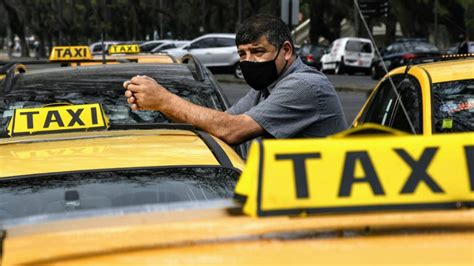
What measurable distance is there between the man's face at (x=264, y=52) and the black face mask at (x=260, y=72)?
2 cm

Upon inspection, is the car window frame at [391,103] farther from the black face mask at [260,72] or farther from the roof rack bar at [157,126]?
the roof rack bar at [157,126]

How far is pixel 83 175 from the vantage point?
3.55m

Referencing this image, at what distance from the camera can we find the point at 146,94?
→ 4.13 meters

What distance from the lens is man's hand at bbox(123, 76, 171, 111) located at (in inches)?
163

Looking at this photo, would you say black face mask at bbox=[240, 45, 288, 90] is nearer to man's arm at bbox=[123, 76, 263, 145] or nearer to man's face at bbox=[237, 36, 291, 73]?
man's face at bbox=[237, 36, 291, 73]

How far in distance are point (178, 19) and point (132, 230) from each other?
66108mm

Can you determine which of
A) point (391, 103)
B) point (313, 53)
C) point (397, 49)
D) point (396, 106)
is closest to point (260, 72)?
point (396, 106)

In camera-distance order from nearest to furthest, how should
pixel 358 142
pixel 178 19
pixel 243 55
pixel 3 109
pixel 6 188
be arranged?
pixel 358 142
pixel 6 188
pixel 243 55
pixel 3 109
pixel 178 19

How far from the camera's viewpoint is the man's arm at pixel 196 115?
13.6 feet

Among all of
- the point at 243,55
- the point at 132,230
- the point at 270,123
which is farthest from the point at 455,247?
the point at 243,55

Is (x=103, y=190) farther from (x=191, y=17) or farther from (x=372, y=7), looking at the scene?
(x=191, y=17)

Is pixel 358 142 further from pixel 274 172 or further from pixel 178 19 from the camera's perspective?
pixel 178 19

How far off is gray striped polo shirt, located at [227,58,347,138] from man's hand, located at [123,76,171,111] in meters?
0.37

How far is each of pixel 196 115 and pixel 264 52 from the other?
44 cm
